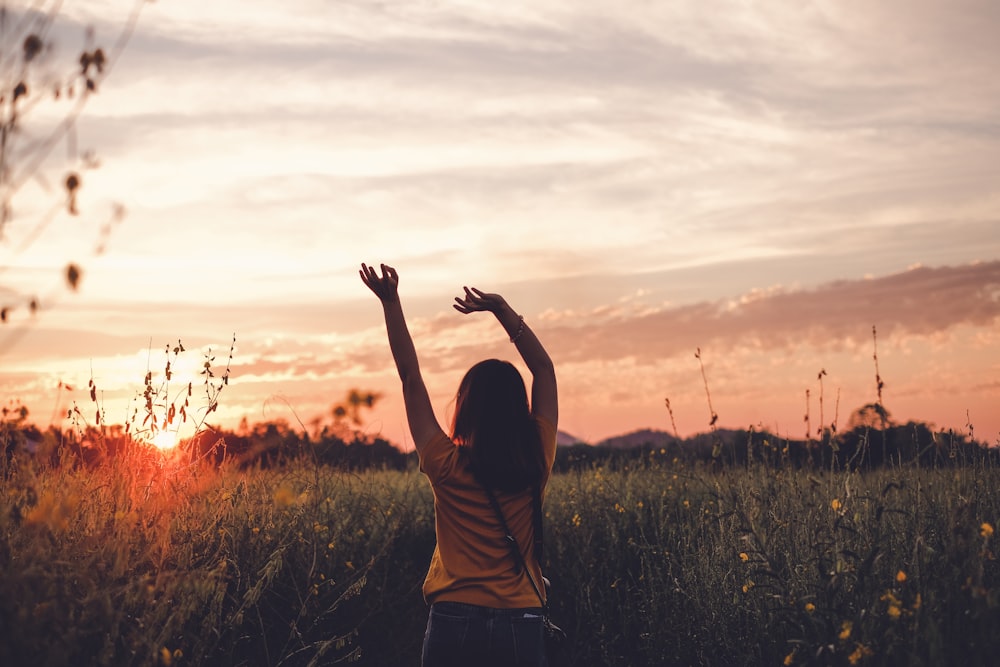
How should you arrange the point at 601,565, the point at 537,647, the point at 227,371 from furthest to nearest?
the point at 601,565, the point at 227,371, the point at 537,647

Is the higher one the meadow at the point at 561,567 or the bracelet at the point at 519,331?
the bracelet at the point at 519,331

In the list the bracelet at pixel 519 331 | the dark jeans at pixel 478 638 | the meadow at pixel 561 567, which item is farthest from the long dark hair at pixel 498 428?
the meadow at pixel 561 567

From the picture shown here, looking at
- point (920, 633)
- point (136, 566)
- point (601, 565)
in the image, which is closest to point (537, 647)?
point (920, 633)

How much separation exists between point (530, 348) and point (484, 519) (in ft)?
3.32

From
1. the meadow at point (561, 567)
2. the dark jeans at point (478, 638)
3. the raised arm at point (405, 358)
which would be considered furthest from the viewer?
the meadow at point (561, 567)

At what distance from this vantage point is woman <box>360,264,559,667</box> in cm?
349

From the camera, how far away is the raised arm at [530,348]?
409cm

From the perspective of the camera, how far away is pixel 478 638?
3467 millimetres

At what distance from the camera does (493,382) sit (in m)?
3.68

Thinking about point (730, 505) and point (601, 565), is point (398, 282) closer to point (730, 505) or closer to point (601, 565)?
point (730, 505)

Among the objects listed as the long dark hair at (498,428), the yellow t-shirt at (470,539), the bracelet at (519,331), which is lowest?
the yellow t-shirt at (470,539)

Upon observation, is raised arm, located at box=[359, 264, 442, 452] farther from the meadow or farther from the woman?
the meadow

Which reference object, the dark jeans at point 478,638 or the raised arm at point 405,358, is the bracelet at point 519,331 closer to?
the raised arm at point 405,358

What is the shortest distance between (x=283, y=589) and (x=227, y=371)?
6.70 feet
